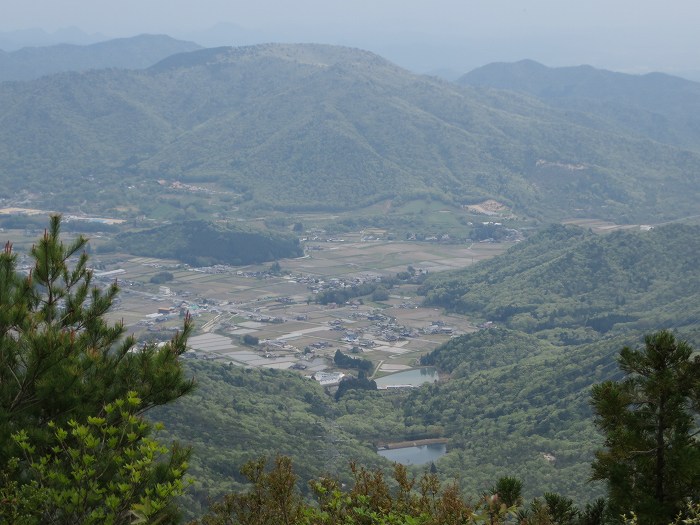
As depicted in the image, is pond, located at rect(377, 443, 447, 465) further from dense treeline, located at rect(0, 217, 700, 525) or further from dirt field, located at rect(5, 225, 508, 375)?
dense treeline, located at rect(0, 217, 700, 525)

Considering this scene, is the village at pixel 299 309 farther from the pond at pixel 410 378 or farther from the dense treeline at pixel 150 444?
the dense treeline at pixel 150 444

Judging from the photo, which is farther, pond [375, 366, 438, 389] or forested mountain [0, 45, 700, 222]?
forested mountain [0, 45, 700, 222]

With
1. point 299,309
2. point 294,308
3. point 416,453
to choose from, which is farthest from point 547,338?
point 416,453

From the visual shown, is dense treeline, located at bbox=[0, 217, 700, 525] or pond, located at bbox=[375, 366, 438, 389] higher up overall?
dense treeline, located at bbox=[0, 217, 700, 525]

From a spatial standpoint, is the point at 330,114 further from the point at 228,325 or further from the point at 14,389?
the point at 14,389

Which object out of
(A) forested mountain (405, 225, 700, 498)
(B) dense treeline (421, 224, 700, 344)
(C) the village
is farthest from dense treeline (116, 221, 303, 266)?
(A) forested mountain (405, 225, 700, 498)

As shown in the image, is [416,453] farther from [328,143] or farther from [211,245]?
[328,143]
